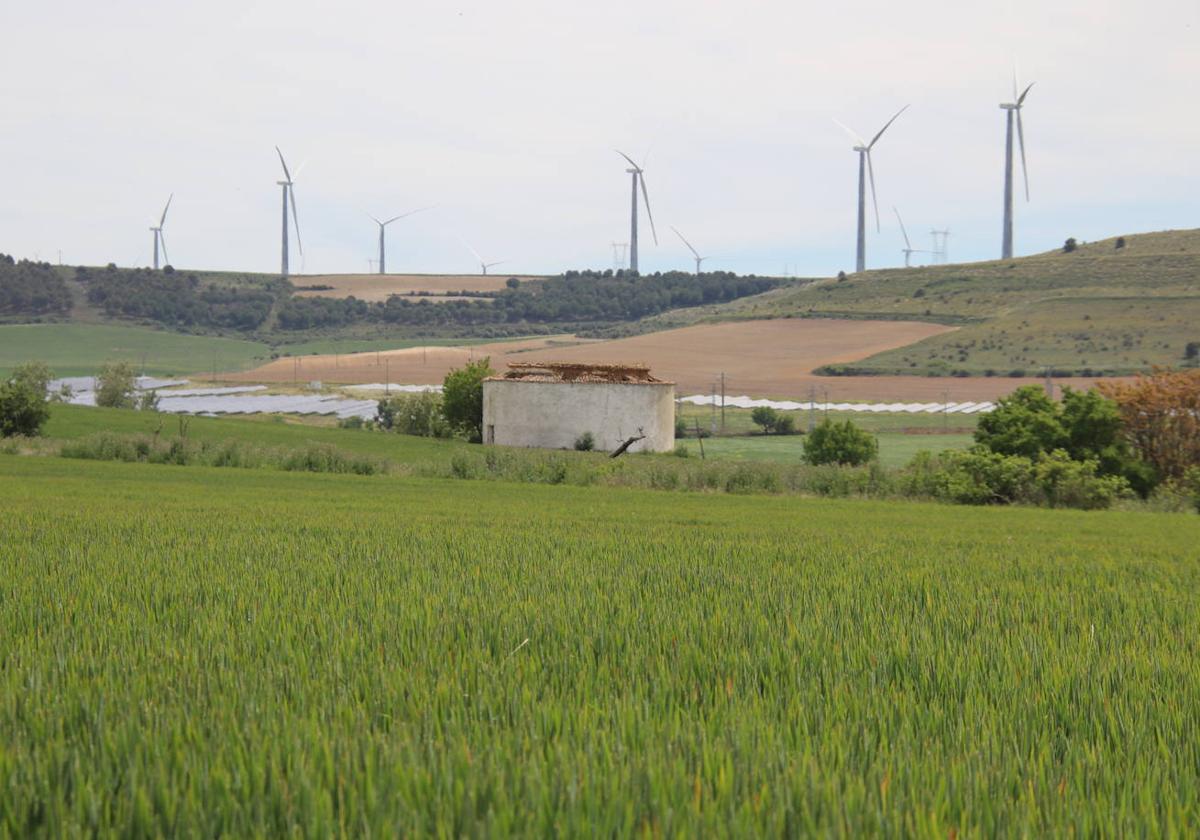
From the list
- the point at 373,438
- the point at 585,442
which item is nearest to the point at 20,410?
the point at 373,438

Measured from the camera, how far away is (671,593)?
9633 millimetres

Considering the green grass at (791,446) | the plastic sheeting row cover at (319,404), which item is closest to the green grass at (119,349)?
the plastic sheeting row cover at (319,404)

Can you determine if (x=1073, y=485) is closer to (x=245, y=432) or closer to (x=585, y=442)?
(x=585, y=442)

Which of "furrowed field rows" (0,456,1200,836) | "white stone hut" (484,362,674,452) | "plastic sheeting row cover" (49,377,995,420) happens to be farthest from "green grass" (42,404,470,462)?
"furrowed field rows" (0,456,1200,836)

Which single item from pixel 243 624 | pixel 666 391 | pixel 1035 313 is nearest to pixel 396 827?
pixel 243 624

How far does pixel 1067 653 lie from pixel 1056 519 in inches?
1019

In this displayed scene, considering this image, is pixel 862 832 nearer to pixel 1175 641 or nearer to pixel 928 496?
pixel 1175 641

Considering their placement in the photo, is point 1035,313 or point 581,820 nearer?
point 581,820

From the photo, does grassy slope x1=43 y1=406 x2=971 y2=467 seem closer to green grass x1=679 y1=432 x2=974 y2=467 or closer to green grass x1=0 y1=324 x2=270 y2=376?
green grass x1=679 y1=432 x2=974 y2=467

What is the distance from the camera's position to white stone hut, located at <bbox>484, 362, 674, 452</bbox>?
259 feet

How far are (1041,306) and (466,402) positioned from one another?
86.1 metres

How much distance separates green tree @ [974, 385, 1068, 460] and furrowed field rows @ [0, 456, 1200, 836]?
35.2 m

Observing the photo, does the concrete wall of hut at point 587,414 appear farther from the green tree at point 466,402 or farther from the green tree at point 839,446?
the green tree at point 839,446

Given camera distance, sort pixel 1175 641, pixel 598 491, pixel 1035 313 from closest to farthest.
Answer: pixel 1175 641, pixel 598 491, pixel 1035 313
